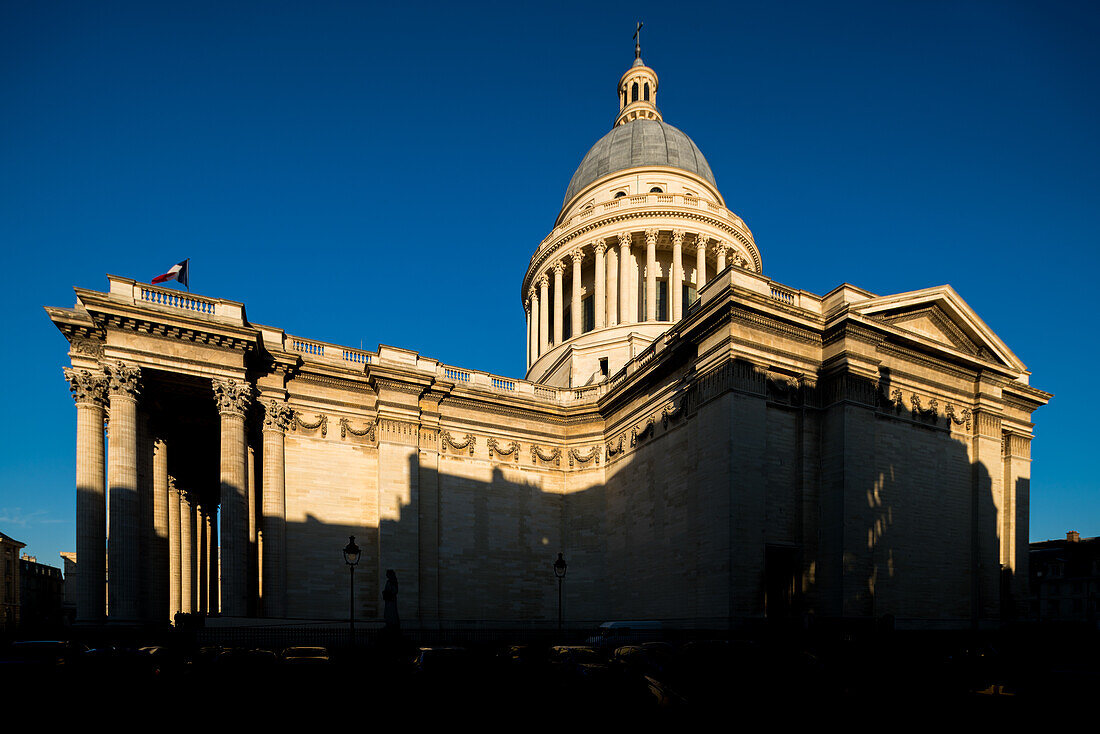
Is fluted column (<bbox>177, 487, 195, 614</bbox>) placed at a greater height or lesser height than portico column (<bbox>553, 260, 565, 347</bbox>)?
lesser

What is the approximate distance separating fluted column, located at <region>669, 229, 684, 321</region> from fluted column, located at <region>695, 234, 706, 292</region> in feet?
3.97

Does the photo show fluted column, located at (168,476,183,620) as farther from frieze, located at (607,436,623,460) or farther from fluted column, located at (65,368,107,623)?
frieze, located at (607,436,623,460)

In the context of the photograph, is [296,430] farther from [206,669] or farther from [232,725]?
[232,725]

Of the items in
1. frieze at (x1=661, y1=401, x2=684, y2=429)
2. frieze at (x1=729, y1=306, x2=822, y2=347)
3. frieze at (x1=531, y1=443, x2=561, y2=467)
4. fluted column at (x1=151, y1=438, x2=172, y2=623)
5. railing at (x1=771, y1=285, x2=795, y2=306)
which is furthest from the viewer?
frieze at (x1=531, y1=443, x2=561, y2=467)

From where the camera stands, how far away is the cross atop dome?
6438 cm

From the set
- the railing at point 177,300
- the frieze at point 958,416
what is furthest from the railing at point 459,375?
the frieze at point 958,416

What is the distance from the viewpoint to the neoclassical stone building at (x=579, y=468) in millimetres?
27406

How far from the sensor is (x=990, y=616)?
31531 millimetres

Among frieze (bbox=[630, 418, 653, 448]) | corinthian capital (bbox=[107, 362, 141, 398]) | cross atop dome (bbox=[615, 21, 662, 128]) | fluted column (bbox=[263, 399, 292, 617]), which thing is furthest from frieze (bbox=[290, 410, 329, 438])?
cross atop dome (bbox=[615, 21, 662, 128])

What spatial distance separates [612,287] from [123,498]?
109ft

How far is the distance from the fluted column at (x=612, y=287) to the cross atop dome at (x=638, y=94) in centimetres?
1926

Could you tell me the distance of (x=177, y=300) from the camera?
2978 cm

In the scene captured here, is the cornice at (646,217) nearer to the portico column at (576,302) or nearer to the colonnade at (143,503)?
the portico column at (576,302)

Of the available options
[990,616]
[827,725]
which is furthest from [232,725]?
[990,616]
